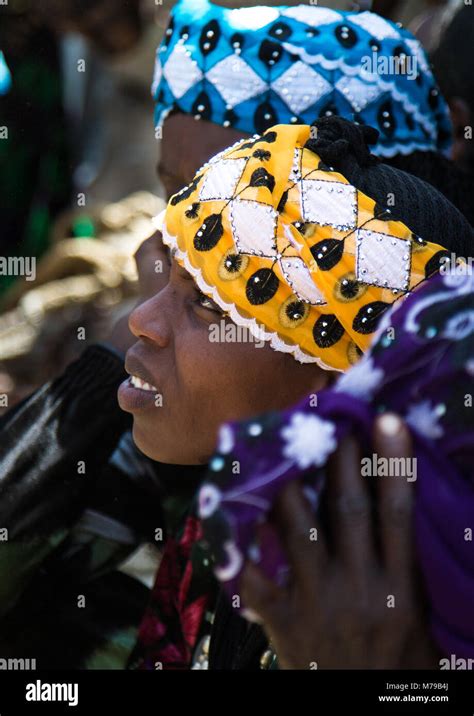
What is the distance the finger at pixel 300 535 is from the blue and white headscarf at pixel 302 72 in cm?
158

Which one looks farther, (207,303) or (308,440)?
(207,303)

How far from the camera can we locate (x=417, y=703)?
1557mm

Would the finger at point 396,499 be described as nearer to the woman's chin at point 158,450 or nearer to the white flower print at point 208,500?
the white flower print at point 208,500

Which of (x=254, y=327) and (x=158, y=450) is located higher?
(x=254, y=327)

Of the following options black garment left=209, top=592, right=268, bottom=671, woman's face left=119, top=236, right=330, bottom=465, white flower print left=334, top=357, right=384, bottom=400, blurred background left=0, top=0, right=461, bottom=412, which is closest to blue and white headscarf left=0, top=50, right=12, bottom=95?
blurred background left=0, top=0, right=461, bottom=412

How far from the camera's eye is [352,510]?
1.27m

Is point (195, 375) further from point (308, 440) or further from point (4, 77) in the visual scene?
point (4, 77)

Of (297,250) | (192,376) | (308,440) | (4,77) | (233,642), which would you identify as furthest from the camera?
(4,77)

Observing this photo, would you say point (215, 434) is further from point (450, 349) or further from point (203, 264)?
point (450, 349)

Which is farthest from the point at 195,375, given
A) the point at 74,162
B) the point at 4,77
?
the point at 74,162

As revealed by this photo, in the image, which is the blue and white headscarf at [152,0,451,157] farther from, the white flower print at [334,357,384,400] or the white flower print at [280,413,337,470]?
the white flower print at [280,413,337,470]

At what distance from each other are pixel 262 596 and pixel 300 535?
9 cm

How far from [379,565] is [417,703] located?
390 mm

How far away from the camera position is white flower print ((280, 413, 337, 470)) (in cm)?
125
